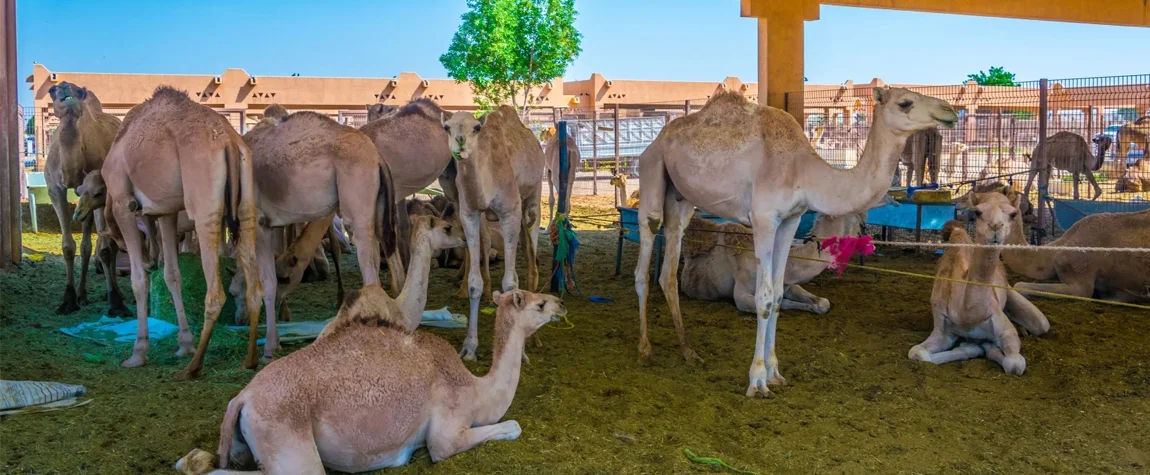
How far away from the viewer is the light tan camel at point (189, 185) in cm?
630

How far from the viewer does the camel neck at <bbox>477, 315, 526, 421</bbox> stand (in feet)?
16.2

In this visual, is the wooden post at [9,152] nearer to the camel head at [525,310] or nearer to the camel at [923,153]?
the camel head at [525,310]

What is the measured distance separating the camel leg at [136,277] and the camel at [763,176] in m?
3.70

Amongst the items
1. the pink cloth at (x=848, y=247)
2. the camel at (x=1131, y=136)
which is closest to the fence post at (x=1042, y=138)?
the camel at (x=1131, y=136)

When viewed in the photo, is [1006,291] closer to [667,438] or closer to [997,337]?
[997,337]

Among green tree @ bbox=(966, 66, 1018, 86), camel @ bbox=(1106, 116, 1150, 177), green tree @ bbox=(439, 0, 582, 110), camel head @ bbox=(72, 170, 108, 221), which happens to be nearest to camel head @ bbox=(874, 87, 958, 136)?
camel head @ bbox=(72, 170, 108, 221)

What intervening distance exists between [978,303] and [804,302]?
2.36 meters

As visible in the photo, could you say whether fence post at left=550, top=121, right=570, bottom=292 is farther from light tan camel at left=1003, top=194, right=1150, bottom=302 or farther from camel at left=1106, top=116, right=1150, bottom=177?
camel at left=1106, top=116, right=1150, bottom=177

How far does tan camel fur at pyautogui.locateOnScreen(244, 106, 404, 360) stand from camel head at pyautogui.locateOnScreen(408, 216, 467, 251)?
1.13ft

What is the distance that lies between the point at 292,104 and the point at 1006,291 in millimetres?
29047

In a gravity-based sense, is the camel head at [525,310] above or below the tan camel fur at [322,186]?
below

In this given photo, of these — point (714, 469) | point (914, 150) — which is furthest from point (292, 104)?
point (714, 469)

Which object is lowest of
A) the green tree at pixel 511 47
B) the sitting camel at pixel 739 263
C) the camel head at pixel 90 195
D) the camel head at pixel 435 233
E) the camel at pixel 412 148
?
the sitting camel at pixel 739 263

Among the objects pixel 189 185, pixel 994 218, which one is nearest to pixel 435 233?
pixel 189 185
